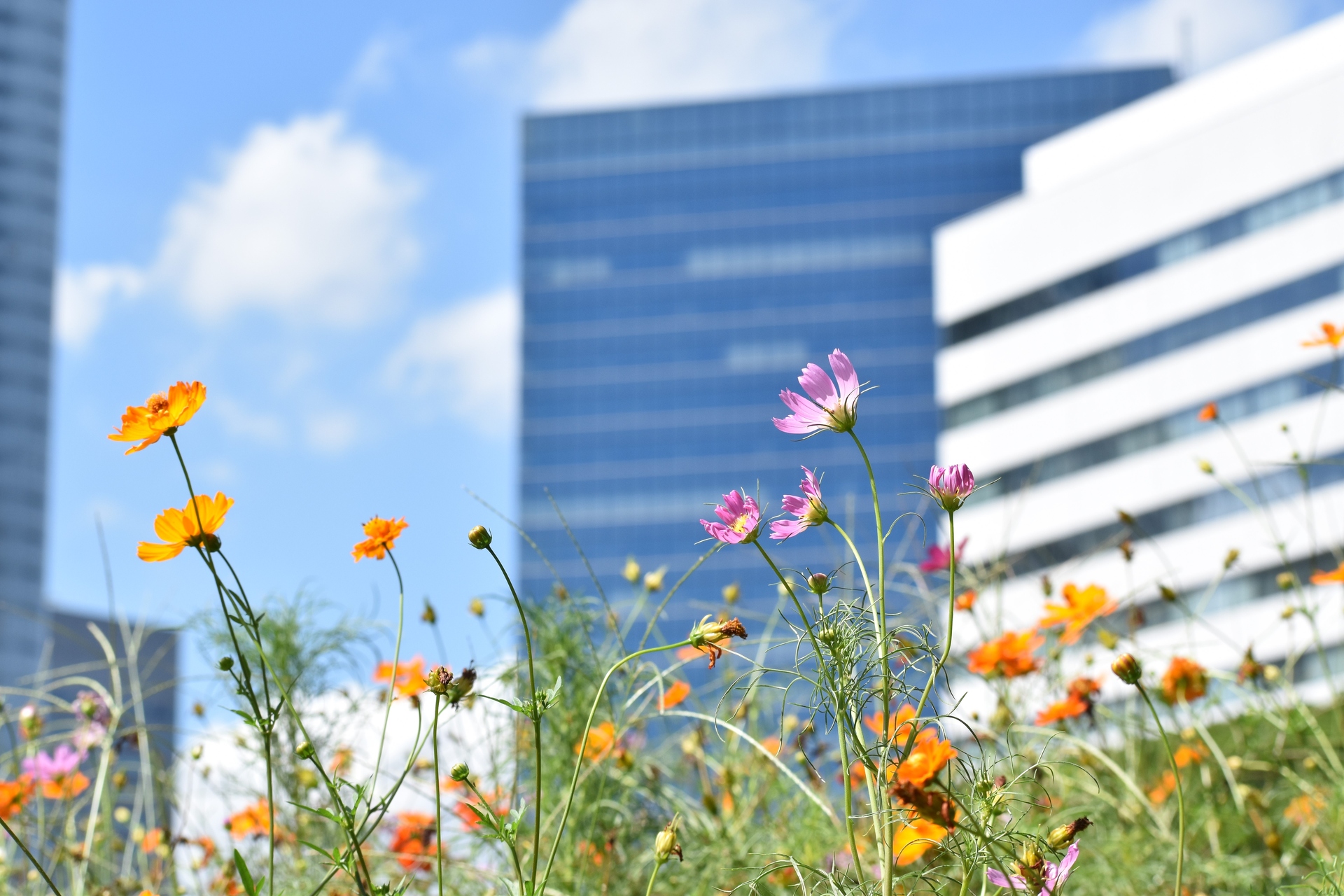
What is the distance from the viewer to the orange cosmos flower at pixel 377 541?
1.18m

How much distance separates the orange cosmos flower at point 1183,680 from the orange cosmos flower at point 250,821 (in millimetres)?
1287

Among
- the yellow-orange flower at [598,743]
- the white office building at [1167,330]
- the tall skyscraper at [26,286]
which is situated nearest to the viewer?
the yellow-orange flower at [598,743]

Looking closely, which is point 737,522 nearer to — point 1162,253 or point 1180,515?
point 1180,515

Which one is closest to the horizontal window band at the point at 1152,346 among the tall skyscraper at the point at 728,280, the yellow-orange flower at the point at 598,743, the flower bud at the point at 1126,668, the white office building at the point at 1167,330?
the white office building at the point at 1167,330

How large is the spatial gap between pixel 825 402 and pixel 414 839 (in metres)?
1.10

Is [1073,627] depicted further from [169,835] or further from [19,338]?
[19,338]

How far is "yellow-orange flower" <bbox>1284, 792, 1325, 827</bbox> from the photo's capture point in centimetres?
191

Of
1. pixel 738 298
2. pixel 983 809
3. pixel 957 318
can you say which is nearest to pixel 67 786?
pixel 983 809

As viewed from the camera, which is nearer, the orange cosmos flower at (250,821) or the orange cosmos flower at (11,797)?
the orange cosmos flower at (11,797)

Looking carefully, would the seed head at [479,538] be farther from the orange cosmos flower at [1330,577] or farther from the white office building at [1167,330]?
the white office building at [1167,330]

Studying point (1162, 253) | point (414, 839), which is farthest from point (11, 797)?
point (1162, 253)

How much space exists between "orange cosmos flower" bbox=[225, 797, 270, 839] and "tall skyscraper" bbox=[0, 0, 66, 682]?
191 ft

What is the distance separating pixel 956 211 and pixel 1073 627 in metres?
54.5

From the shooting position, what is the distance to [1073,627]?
1735mm
